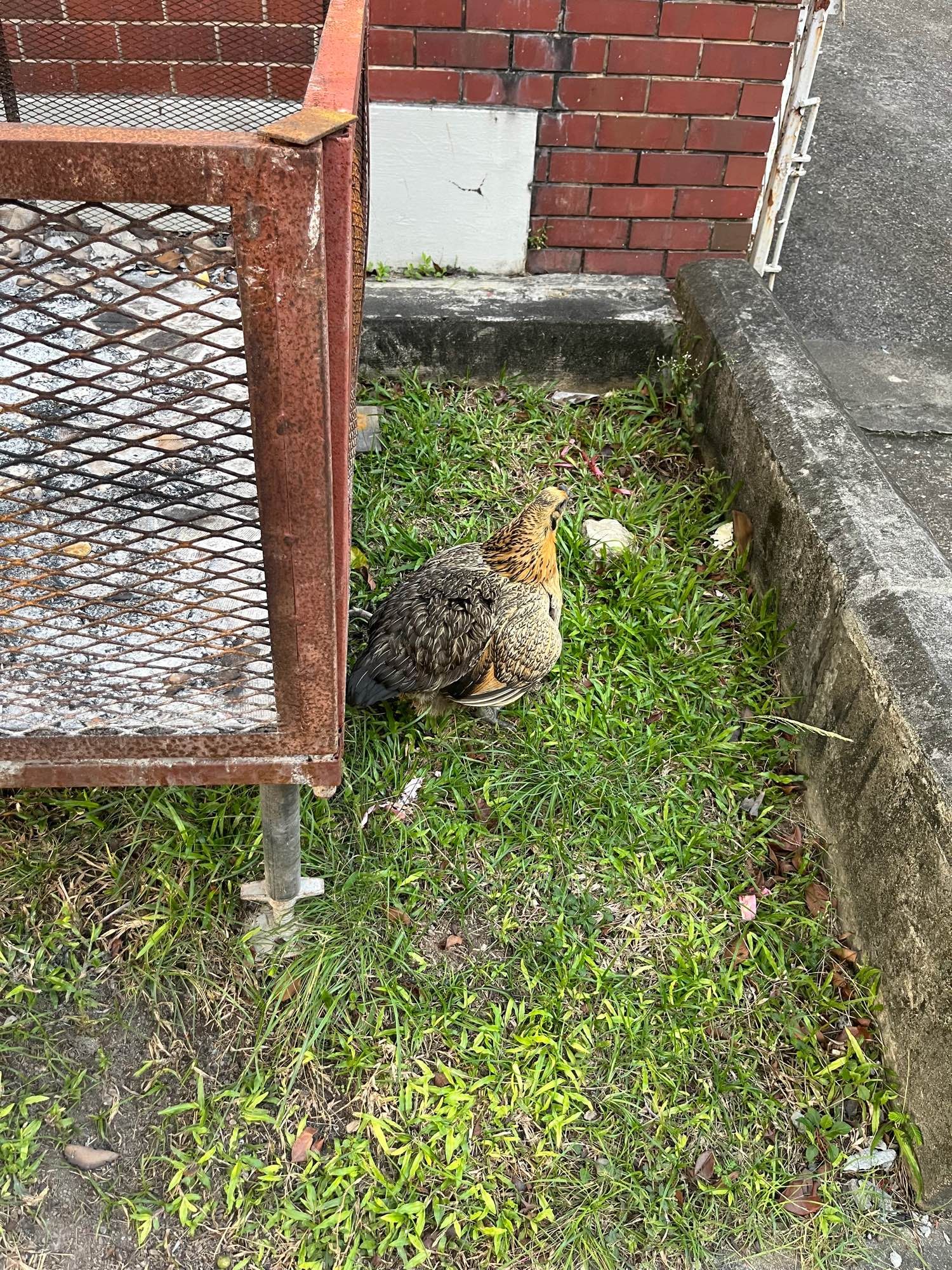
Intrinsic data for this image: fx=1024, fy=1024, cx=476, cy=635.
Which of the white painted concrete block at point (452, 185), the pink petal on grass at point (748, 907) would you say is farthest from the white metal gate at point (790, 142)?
the pink petal on grass at point (748, 907)

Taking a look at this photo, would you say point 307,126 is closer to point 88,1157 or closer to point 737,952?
point 88,1157

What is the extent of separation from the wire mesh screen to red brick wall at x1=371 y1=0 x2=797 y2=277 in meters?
0.37

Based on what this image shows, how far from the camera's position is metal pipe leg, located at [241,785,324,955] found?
6.48 feet

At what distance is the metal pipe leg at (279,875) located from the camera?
1977mm

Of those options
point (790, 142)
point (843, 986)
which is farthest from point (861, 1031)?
point (790, 142)

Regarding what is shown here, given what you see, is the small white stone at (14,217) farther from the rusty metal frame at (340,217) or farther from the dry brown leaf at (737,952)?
the dry brown leaf at (737,952)

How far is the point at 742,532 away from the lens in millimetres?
3281

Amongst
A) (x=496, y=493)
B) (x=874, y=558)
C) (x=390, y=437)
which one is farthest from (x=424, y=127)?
(x=874, y=558)

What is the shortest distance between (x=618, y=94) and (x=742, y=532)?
168cm

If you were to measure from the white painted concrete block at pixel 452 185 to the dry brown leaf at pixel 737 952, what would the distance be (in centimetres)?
273

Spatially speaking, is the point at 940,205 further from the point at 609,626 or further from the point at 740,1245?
the point at 740,1245

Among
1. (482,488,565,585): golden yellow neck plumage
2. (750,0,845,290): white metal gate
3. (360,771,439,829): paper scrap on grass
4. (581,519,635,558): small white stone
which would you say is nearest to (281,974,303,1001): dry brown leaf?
(360,771,439,829): paper scrap on grass

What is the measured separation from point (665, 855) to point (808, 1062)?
57 centimetres

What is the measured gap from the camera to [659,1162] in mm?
2104
